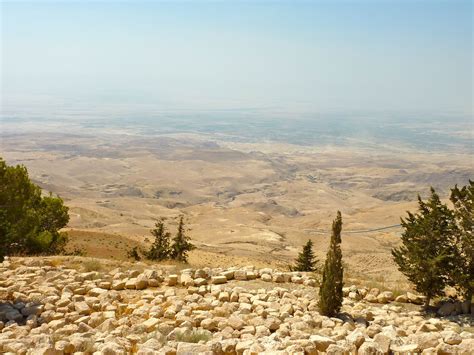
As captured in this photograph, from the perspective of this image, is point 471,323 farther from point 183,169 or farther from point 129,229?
Answer: point 183,169

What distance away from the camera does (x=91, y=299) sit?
10445 millimetres

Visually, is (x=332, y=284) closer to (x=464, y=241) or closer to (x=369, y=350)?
(x=369, y=350)

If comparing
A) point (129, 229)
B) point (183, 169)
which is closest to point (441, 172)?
point (183, 169)

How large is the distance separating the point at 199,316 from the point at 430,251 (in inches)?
267

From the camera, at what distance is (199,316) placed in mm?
9297

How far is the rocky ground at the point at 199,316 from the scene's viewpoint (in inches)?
289

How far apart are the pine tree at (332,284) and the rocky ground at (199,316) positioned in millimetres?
300

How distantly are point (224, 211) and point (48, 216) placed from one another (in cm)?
6232

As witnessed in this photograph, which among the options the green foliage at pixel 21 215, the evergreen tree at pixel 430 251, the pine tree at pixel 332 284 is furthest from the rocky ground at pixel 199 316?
the green foliage at pixel 21 215

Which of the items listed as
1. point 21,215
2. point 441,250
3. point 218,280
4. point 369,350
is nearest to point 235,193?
point 21,215

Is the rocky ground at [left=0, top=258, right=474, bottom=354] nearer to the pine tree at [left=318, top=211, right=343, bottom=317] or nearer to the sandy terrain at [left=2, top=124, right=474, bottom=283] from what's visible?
the pine tree at [left=318, top=211, right=343, bottom=317]

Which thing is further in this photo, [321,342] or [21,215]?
[21,215]

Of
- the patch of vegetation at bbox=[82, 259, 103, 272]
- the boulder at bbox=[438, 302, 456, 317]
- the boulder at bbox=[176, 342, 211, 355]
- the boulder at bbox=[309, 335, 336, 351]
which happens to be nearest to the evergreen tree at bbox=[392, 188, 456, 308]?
the boulder at bbox=[438, 302, 456, 317]

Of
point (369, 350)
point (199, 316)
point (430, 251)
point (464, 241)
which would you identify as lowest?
point (199, 316)
